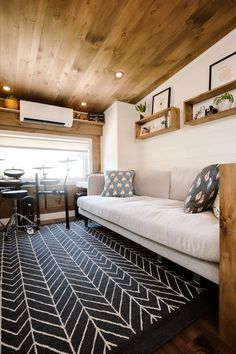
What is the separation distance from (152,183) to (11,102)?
105 inches

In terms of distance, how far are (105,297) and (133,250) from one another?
823 millimetres

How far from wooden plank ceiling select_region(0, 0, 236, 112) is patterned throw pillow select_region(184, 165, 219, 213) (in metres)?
1.68

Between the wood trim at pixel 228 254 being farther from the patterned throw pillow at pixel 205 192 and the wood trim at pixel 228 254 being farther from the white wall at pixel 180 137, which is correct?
the white wall at pixel 180 137

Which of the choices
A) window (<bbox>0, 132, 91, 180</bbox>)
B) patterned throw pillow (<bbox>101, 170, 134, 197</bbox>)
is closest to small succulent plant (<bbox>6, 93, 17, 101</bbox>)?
window (<bbox>0, 132, 91, 180</bbox>)

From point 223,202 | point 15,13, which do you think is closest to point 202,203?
point 223,202

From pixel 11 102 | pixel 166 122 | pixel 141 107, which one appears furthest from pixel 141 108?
pixel 11 102

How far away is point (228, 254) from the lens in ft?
2.99

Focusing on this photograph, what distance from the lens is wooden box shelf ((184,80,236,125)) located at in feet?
7.02

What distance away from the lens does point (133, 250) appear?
2.06m

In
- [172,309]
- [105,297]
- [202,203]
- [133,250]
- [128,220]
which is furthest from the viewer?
[133,250]

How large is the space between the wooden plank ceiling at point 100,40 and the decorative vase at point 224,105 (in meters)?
0.82

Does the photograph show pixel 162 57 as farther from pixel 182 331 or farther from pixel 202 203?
pixel 182 331

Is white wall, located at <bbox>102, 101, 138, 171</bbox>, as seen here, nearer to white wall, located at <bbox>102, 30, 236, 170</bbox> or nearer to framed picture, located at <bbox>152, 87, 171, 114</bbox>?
white wall, located at <bbox>102, 30, 236, 170</bbox>

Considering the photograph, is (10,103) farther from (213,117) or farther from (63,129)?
(213,117)
